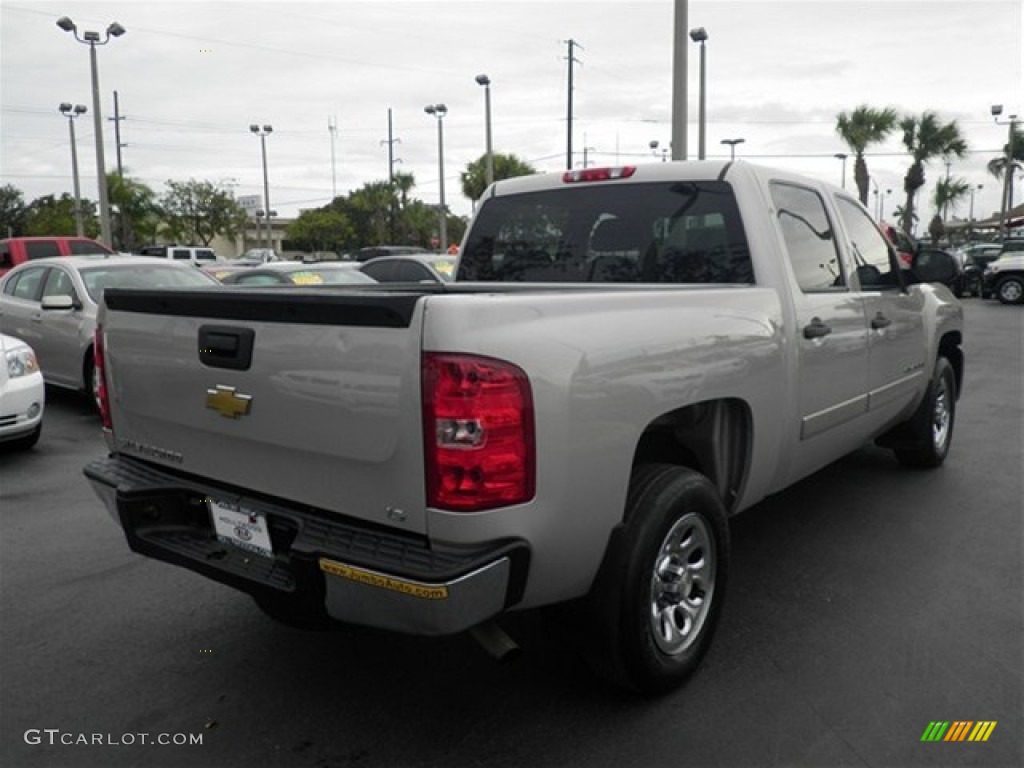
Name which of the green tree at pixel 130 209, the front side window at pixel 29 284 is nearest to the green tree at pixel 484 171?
the green tree at pixel 130 209

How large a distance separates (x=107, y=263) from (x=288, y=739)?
7326 millimetres

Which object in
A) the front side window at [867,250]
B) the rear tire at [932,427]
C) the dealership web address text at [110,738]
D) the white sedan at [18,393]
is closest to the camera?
the dealership web address text at [110,738]

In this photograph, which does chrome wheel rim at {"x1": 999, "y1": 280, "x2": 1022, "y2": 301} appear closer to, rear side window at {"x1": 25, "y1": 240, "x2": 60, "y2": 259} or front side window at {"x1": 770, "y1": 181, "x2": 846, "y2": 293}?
front side window at {"x1": 770, "y1": 181, "x2": 846, "y2": 293}

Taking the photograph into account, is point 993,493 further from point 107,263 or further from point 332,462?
point 107,263

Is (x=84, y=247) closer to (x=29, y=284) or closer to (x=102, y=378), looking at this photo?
(x=29, y=284)

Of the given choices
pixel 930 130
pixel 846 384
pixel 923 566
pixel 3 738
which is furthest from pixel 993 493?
pixel 930 130

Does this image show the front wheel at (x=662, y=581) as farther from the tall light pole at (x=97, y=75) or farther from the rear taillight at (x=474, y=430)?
the tall light pole at (x=97, y=75)

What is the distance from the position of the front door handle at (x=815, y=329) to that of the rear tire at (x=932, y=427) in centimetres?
222

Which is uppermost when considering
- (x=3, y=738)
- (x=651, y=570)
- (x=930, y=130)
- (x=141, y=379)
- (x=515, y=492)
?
(x=930, y=130)

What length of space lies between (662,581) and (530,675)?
2.10 ft

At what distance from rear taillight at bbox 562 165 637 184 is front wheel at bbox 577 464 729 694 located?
5.55ft

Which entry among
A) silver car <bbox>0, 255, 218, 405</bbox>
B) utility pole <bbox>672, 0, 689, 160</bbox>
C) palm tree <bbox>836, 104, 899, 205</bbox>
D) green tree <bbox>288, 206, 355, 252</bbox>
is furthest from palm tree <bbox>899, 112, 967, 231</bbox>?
green tree <bbox>288, 206, 355, 252</bbox>

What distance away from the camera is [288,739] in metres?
2.74

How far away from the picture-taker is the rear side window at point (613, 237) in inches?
147
